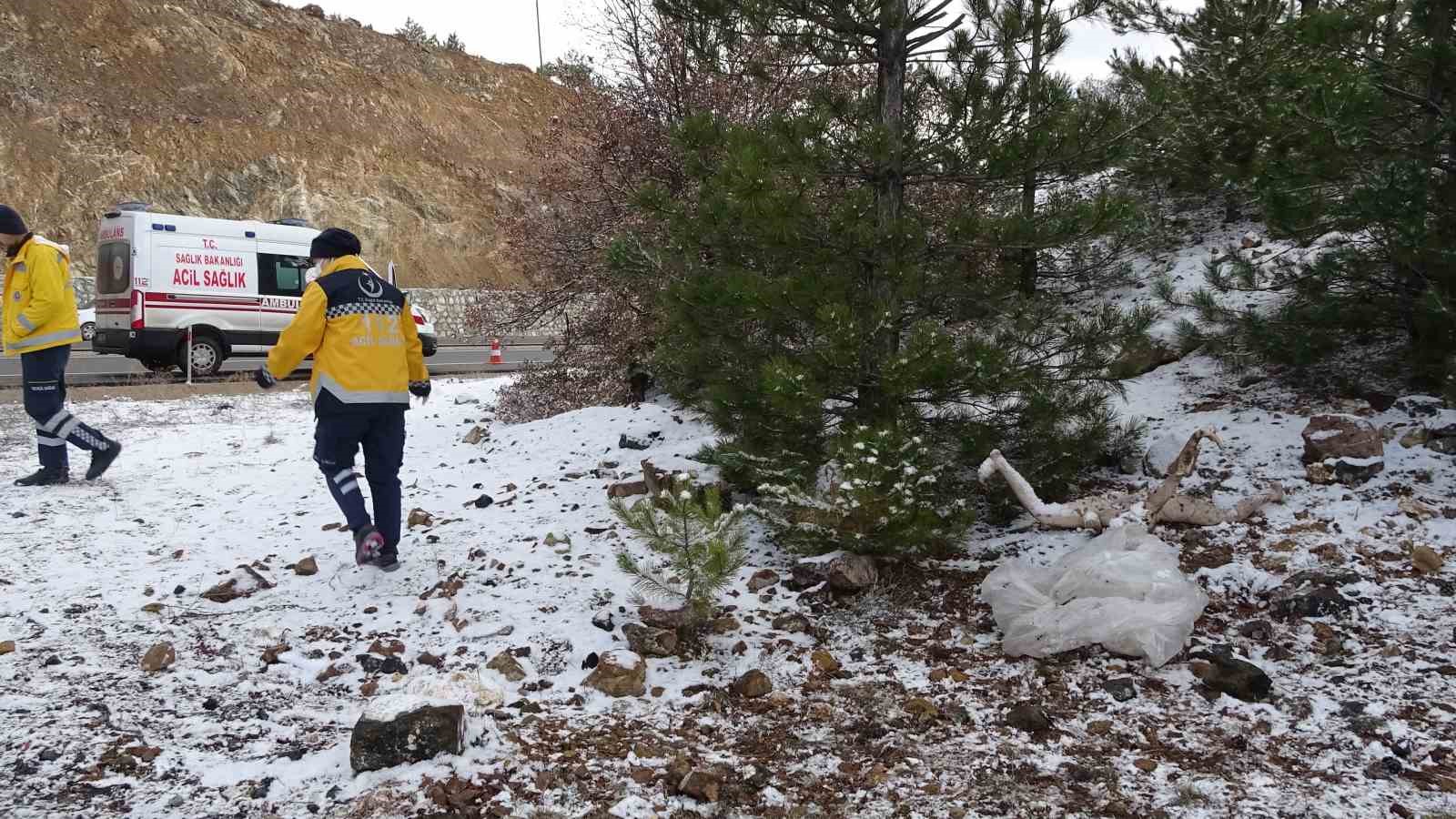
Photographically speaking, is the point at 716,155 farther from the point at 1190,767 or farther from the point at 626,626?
the point at 1190,767

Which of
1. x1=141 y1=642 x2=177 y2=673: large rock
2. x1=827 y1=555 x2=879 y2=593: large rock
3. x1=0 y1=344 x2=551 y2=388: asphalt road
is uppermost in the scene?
x1=0 y1=344 x2=551 y2=388: asphalt road

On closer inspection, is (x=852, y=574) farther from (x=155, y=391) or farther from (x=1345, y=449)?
(x=155, y=391)

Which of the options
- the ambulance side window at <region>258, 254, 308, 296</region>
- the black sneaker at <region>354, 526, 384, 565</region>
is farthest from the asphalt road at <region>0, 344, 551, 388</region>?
the black sneaker at <region>354, 526, 384, 565</region>

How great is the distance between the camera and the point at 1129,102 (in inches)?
175

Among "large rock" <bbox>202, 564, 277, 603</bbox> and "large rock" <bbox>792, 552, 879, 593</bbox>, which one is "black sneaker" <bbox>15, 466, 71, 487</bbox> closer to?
"large rock" <bbox>202, 564, 277, 603</bbox>

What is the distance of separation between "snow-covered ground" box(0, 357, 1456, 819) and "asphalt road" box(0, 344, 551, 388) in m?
6.09

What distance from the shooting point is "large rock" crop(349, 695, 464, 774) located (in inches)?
110

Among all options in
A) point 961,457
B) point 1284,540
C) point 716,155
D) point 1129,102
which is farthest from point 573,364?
point 1284,540

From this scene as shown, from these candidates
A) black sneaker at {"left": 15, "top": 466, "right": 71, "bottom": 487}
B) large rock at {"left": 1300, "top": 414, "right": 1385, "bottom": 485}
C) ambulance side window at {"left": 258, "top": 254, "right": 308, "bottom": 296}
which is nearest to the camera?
large rock at {"left": 1300, "top": 414, "right": 1385, "bottom": 485}

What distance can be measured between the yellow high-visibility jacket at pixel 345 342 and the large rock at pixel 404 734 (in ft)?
6.12

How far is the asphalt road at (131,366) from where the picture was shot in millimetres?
13398

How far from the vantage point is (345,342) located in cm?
428

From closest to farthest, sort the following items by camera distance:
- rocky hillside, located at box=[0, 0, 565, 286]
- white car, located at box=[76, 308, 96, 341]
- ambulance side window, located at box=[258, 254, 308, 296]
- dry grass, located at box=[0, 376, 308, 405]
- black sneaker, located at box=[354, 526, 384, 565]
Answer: black sneaker, located at box=[354, 526, 384, 565] < dry grass, located at box=[0, 376, 308, 405] < ambulance side window, located at box=[258, 254, 308, 296] < white car, located at box=[76, 308, 96, 341] < rocky hillside, located at box=[0, 0, 565, 286]

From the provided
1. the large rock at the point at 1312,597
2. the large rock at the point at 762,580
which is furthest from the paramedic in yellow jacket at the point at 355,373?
the large rock at the point at 1312,597
